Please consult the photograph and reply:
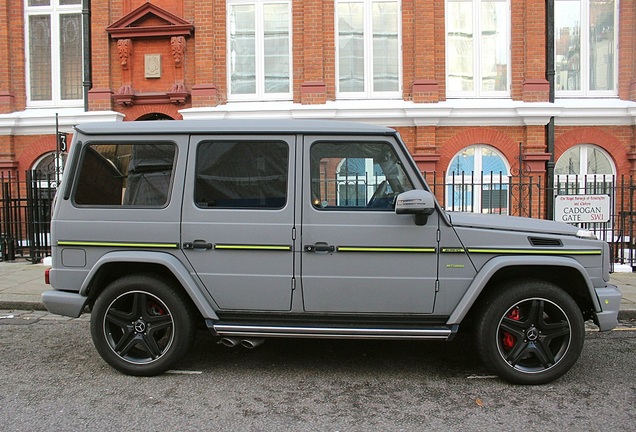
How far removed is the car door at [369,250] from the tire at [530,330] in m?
0.55

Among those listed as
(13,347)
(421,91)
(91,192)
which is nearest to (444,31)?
(421,91)

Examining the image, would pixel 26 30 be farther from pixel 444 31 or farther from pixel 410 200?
pixel 410 200

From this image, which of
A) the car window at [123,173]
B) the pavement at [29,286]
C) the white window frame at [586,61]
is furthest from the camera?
the white window frame at [586,61]

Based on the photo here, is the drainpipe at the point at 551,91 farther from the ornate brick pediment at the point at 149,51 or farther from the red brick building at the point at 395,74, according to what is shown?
the ornate brick pediment at the point at 149,51

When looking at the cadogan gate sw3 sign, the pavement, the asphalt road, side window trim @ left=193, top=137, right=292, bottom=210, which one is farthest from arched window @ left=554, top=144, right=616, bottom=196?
side window trim @ left=193, top=137, right=292, bottom=210

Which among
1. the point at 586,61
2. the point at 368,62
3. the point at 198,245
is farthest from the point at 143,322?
the point at 586,61

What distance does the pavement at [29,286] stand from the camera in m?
7.50

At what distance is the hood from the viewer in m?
4.43

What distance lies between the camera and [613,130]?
11.6 meters

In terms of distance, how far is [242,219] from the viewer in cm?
445

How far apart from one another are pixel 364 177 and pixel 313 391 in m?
1.88

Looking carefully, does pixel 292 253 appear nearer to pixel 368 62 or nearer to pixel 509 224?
pixel 509 224

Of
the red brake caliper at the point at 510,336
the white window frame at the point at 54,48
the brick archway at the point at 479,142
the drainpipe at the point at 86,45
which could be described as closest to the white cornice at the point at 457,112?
the brick archway at the point at 479,142

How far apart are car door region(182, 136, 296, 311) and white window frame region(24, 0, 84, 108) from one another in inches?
380
